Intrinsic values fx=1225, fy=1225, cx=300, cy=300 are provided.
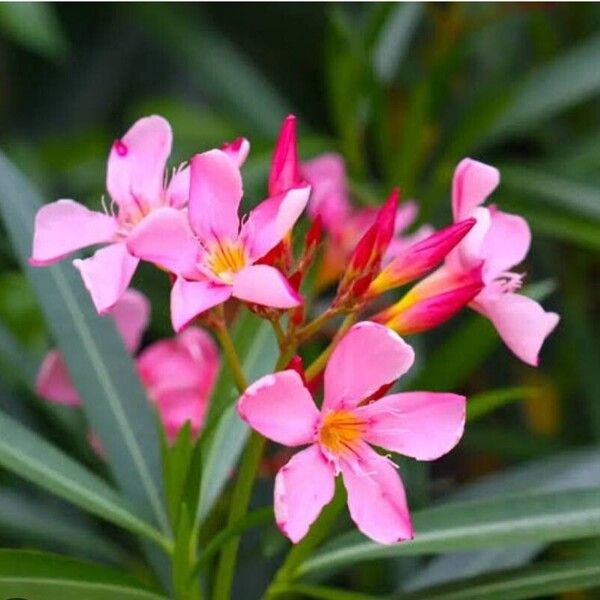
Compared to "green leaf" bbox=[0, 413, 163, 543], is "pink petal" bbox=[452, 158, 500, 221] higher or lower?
higher

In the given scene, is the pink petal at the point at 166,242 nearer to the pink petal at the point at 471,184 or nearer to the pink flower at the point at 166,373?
the pink petal at the point at 471,184

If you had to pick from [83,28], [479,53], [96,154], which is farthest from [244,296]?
[83,28]

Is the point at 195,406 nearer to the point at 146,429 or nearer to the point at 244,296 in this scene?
the point at 146,429

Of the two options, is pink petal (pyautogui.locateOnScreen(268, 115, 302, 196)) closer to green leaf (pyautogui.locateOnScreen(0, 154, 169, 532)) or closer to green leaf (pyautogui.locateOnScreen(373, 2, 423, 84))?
green leaf (pyautogui.locateOnScreen(0, 154, 169, 532))

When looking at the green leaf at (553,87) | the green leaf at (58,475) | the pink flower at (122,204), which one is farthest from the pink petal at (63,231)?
the green leaf at (553,87)

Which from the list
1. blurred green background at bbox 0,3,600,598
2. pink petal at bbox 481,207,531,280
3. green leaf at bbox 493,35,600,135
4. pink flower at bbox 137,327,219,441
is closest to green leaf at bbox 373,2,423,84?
blurred green background at bbox 0,3,600,598
